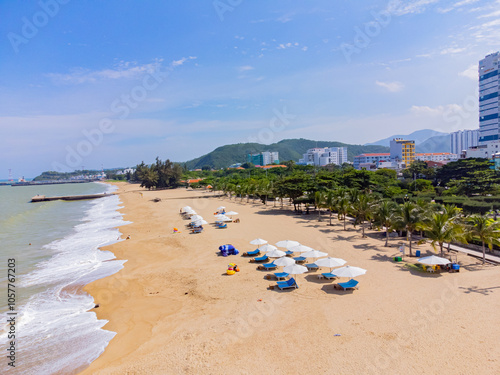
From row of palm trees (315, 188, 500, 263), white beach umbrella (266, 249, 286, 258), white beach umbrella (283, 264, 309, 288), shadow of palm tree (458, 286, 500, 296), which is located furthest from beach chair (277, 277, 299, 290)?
row of palm trees (315, 188, 500, 263)

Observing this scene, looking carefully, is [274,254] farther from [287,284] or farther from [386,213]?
[386,213]

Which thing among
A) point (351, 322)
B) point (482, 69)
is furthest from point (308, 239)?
point (482, 69)

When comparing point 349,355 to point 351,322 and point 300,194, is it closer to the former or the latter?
point 351,322

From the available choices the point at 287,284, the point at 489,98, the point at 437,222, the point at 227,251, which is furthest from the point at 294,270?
the point at 489,98

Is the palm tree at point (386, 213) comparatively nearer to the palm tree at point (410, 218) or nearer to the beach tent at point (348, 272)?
the palm tree at point (410, 218)

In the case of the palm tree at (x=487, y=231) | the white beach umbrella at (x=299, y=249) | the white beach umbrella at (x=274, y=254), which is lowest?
the white beach umbrella at (x=274, y=254)

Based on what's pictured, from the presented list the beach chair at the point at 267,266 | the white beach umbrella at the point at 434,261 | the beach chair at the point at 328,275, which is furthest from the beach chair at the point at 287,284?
the white beach umbrella at the point at 434,261
